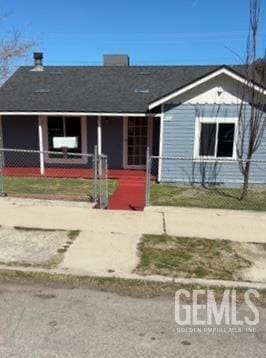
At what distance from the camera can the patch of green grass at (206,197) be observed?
9508 millimetres

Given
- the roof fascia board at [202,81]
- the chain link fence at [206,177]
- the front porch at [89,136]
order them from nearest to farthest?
the roof fascia board at [202,81] < the chain link fence at [206,177] < the front porch at [89,136]

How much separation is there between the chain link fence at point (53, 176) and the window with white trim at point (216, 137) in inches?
151

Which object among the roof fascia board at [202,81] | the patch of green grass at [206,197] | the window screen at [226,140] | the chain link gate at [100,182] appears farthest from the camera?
the window screen at [226,140]

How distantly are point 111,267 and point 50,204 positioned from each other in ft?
12.3

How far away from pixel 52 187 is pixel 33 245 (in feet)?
19.5

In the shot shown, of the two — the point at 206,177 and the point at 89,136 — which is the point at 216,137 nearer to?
the point at 206,177

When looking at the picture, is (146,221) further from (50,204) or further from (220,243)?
(50,204)

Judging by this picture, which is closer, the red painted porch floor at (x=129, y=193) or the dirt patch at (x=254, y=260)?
the dirt patch at (x=254, y=260)

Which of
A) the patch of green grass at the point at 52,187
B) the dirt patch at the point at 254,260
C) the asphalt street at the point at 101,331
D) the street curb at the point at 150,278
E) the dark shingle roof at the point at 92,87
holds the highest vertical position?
the dark shingle roof at the point at 92,87

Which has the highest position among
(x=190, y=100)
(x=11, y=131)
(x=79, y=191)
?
(x=190, y=100)

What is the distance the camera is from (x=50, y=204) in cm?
833

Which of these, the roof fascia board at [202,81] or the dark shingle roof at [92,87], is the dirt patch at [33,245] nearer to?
the roof fascia board at [202,81]

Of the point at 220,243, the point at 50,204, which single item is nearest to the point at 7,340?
the point at 220,243

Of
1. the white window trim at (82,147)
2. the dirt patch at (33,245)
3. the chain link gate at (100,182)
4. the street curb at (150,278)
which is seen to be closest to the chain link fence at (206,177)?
the chain link gate at (100,182)
